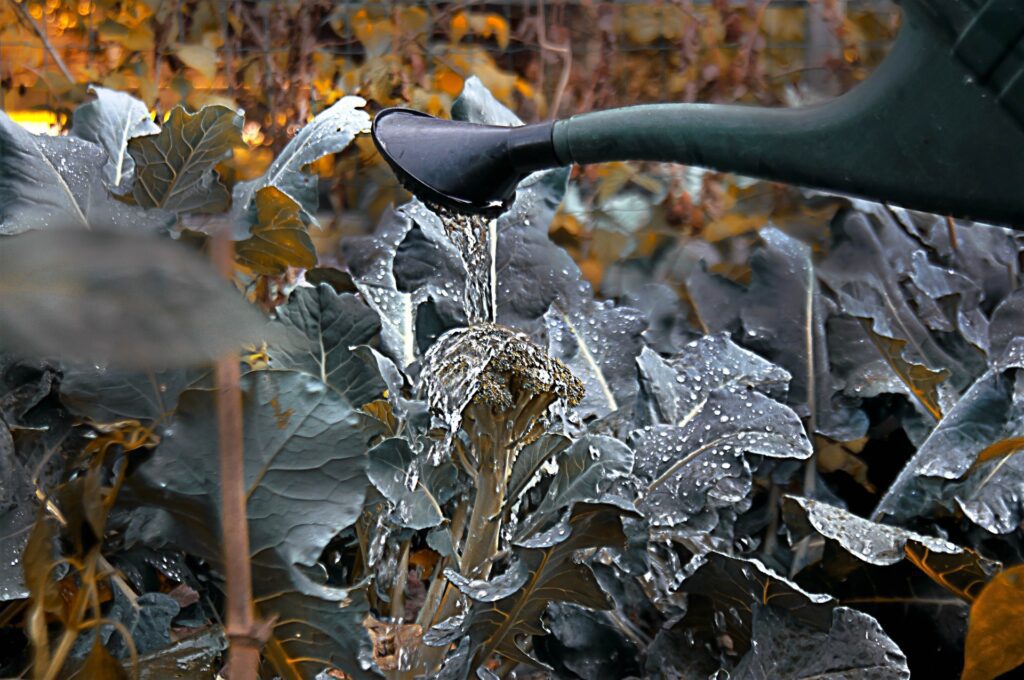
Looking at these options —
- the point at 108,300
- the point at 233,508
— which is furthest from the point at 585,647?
the point at 108,300

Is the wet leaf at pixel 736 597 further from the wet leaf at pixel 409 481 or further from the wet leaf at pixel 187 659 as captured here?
the wet leaf at pixel 187 659

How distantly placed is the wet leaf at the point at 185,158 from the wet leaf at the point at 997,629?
3.70 ft

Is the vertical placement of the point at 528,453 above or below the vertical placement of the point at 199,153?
below

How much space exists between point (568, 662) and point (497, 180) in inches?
24.8

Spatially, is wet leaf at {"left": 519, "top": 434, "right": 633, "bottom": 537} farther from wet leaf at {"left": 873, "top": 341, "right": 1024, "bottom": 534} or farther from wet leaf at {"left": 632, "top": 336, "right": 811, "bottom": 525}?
wet leaf at {"left": 873, "top": 341, "right": 1024, "bottom": 534}

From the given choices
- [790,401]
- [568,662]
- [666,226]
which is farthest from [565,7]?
[568,662]

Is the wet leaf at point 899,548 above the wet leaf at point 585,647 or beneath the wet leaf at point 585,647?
above

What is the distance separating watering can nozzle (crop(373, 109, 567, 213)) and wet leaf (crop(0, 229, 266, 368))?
560 millimetres

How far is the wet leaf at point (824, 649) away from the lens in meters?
1.24

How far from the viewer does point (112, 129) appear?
5.81 ft

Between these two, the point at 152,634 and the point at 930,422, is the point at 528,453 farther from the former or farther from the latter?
the point at 930,422

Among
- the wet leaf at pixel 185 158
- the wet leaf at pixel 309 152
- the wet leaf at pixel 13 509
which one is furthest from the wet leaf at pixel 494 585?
the wet leaf at pixel 185 158

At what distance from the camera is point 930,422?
1.76 m

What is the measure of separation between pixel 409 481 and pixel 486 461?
107 mm
